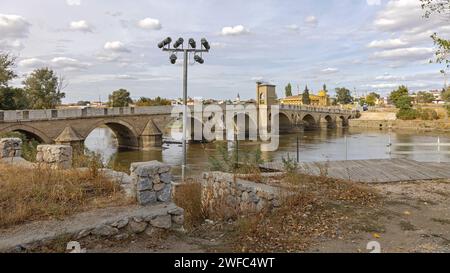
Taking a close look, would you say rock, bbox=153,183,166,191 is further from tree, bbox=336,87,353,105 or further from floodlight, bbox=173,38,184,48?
tree, bbox=336,87,353,105

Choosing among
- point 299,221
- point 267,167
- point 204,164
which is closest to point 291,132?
point 204,164

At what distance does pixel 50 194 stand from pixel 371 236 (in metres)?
4.56

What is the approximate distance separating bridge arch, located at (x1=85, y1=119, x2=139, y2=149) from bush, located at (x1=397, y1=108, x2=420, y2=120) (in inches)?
1826

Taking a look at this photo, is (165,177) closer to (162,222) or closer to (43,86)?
(162,222)

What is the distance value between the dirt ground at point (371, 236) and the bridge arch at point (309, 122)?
53327mm

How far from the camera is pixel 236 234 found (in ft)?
15.1

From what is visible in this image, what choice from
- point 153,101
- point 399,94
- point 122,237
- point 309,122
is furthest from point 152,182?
point 399,94

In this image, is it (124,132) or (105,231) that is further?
(124,132)

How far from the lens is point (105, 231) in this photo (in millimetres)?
4320

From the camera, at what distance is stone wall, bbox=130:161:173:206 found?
4996 millimetres

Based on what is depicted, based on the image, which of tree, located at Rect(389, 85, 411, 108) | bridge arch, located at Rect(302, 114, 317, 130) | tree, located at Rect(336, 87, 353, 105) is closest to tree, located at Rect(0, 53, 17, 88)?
bridge arch, located at Rect(302, 114, 317, 130)

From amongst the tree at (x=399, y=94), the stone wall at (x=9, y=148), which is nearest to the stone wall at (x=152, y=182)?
the stone wall at (x=9, y=148)

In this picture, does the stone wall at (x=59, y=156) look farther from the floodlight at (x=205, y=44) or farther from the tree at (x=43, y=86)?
the tree at (x=43, y=86)
